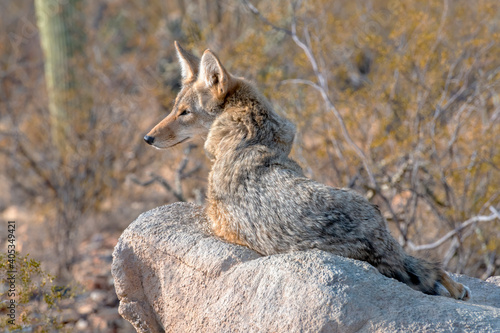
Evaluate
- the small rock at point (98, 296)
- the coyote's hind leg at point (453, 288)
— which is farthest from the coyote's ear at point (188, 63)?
the small rock at point (98, 296)

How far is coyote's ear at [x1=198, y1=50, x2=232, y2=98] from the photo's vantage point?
4.46 metres

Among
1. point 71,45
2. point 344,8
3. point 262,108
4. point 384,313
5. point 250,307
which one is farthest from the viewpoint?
point 344,8

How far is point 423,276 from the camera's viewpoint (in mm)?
3732

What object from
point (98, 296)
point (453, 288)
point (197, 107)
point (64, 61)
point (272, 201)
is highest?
point (64, 61)

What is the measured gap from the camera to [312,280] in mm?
3129

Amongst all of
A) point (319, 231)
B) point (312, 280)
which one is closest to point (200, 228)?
point (319, 231)

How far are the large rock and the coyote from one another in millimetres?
239

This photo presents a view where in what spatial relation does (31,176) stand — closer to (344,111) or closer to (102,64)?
(102,64)

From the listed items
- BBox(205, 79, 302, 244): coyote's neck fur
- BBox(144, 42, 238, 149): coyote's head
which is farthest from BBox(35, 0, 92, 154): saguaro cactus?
BBox(205, 79, 302, 244): coyote's neck fur

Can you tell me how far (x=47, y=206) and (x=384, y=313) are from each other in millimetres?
9513

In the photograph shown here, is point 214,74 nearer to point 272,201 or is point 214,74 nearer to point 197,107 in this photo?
point 197,107

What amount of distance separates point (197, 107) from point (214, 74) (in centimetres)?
34

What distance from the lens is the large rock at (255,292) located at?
301 centimetres

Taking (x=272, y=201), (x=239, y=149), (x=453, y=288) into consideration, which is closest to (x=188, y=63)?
(x=239, y=149)
